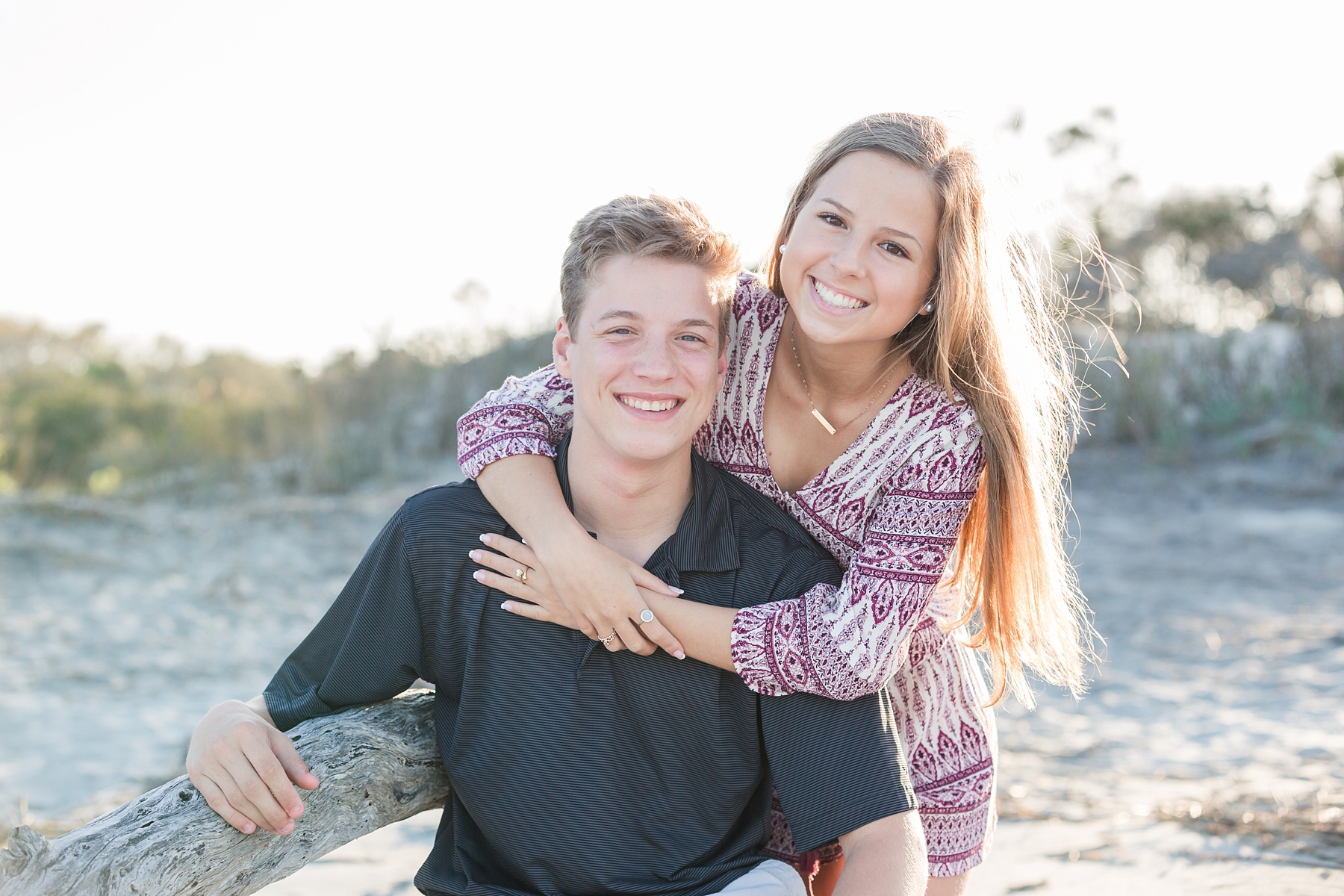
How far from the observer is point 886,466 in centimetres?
241

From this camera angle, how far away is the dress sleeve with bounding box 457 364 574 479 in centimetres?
230

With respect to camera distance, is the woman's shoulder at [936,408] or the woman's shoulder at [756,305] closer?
the woman's shoulder at [936,408]

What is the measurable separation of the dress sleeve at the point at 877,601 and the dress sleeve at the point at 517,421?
61 centimetres

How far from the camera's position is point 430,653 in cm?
213

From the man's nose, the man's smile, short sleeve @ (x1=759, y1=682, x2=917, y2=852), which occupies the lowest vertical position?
short sleeve @ (x1=759, y1=682, x2=917, y2=852)

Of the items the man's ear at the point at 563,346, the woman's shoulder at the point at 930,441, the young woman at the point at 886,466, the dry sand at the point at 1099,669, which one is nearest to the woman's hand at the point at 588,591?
the young woman at the point at 886,466

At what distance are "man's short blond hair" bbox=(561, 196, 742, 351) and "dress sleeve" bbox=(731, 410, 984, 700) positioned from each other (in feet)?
1.72

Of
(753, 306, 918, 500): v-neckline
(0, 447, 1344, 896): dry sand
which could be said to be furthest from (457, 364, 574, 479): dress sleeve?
(0, 447, 1344, 896): dry sand

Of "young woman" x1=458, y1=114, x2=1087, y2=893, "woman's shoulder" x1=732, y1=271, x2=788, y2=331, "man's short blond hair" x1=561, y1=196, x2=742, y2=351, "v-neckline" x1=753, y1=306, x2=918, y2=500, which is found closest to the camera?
"young woman" x1=458, y1=114, x2=1087, y2=893

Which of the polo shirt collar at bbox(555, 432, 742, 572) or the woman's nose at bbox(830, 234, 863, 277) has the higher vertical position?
the woman's nose at bbox(830, 234, 863, 277)

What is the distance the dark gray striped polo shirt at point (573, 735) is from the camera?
6.53 feet

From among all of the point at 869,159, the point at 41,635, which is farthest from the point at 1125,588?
the point at 41,635

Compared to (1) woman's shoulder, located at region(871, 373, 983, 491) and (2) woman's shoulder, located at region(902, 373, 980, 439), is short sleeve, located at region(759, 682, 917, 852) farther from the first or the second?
(2) woman's shoulder, located at region(902, 373, 980, 439)

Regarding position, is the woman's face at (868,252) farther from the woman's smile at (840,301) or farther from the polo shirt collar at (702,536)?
the polo shirt collar at (702,536)
